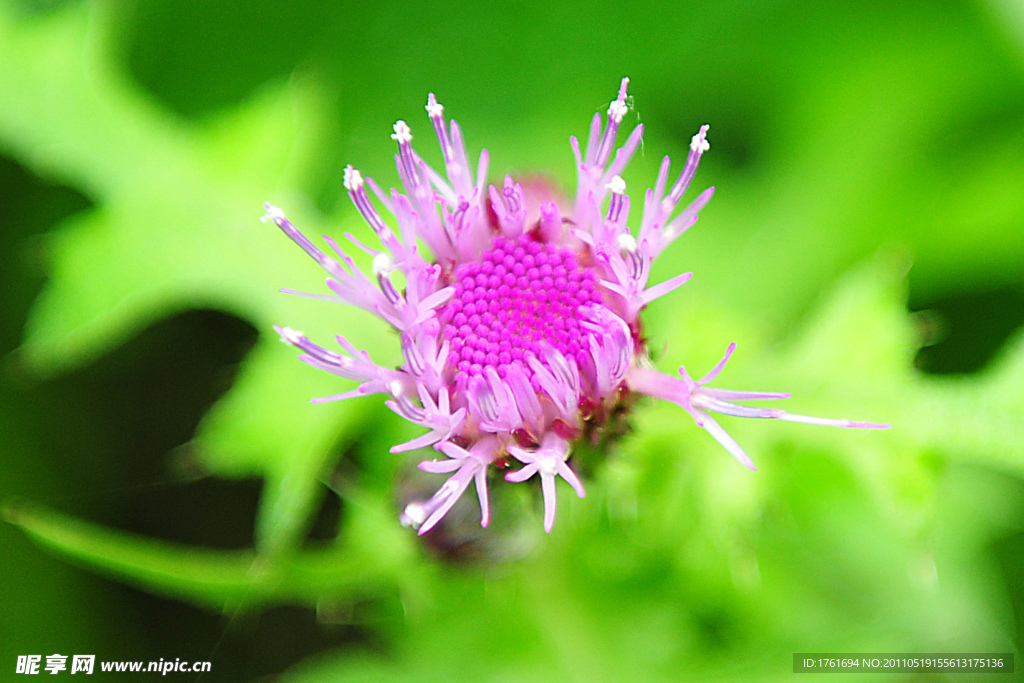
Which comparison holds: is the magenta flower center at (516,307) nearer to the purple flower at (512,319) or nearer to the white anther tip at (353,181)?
the purple flower at (512,319)

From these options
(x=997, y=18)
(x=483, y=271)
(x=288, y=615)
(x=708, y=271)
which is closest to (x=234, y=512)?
(x=288, y=615)

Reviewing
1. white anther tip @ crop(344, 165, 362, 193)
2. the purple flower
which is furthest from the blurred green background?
white anther tip @ crop(344, 165, 362, 193)

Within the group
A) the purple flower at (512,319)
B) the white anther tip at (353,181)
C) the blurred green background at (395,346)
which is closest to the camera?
the purple flower at (512,319)

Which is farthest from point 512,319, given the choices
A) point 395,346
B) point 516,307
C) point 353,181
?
point 395,346

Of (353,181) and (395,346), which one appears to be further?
(395,346)

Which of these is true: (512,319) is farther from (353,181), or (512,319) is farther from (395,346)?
(395,346)

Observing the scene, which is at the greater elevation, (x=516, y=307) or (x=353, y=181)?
(x=353, y=181)

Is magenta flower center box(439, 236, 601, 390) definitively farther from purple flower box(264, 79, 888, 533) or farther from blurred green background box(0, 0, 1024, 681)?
blurred green background box(0, 0, 1024, 681)

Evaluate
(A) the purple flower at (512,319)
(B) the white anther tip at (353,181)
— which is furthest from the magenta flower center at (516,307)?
(B) the white anther tip at (353,181)
